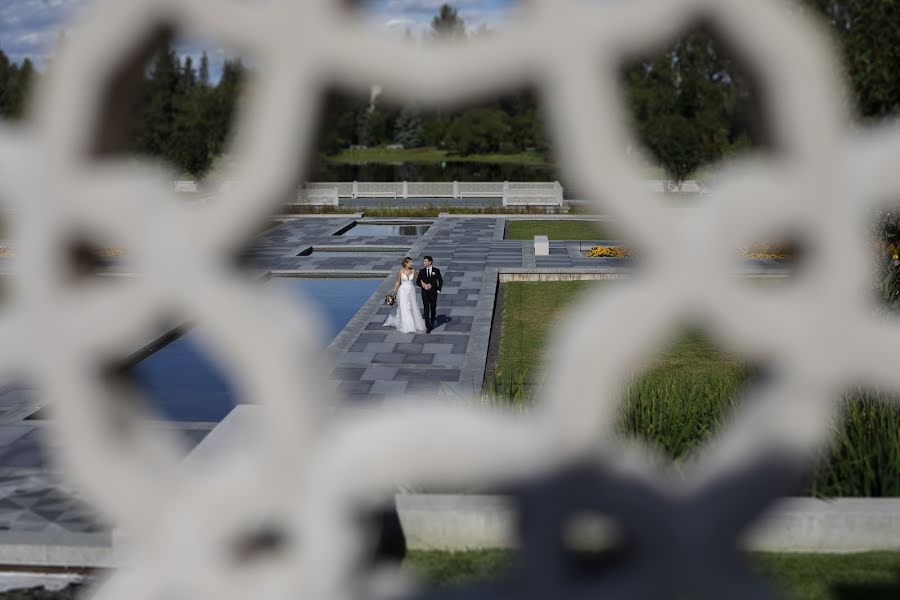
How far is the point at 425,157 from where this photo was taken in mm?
84438

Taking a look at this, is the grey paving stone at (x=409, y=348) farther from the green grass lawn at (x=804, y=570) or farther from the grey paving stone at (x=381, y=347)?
the green grass lawn at (x=804, y=570)

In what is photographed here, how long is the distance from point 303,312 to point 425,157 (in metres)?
84.1

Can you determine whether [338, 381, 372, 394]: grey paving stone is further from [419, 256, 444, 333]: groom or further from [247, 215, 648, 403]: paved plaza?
[419, 256, 444, 333]: groom

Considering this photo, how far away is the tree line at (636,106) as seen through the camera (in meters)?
1.84

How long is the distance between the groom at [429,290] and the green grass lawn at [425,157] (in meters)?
56.3

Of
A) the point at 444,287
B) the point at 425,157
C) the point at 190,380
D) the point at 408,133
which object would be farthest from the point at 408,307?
the point at 408,133

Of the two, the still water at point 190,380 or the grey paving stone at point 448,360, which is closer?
the still water at point 190,380

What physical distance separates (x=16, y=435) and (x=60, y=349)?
26.6ft

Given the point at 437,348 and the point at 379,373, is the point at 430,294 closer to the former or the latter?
the point at 437,348

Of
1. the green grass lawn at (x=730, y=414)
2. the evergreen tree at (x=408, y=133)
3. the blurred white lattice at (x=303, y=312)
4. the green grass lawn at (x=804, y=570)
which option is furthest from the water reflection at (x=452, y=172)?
the blurred white lattice at (x=303, y=312)

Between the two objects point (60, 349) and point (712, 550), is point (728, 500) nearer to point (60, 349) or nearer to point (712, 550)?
point (712, 550)

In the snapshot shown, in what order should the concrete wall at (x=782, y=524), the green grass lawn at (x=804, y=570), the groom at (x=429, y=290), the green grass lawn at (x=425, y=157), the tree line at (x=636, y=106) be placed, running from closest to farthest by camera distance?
the tree line at (x=636, y=106) < the green grass lawn at (x=804, y=570) < the concrete wall at (x=782, y=524) < the groom at (x=429, y=290) < the green grass lawn at (x=425, y=157)

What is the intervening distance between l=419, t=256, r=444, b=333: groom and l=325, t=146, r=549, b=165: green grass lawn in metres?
56.3

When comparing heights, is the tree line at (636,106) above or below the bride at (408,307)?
above
